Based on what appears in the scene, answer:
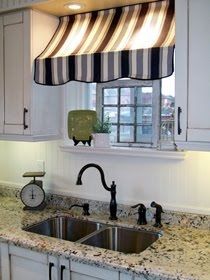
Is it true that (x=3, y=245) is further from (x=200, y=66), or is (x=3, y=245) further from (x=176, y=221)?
(x=200, y=66)

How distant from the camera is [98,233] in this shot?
2.24 m

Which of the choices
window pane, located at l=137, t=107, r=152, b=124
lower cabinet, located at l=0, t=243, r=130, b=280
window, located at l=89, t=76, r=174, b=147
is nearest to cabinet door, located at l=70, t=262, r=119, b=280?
lower cabinet, located at l=0, t=243, r=130, b=280

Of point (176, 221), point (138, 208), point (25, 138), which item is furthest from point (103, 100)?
point (176, 221)

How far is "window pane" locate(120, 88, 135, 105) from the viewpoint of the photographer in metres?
2.66

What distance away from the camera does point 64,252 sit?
1.86 meters

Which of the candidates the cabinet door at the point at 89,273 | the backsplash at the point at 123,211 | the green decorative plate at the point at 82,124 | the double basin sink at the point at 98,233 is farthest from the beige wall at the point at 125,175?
the cabinet door at the point at 89,273

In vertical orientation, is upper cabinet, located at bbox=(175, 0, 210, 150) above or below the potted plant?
above

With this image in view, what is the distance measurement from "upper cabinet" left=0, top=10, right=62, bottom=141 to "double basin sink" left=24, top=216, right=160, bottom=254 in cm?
62

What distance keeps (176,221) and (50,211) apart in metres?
0.94

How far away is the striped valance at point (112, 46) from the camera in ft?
6.70

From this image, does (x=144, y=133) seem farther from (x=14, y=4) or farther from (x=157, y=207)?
(x=14, y=4)

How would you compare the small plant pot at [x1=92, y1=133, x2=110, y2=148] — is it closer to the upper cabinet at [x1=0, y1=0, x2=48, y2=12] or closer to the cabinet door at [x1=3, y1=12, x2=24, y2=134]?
the cabinet door at [x1=3, y1=12, x2=24, y2=134]

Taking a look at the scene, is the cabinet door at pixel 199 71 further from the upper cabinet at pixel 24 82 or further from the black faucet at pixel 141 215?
the upper cabinet at pixel 24 82

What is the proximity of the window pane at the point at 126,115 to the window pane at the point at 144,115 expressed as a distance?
0.19 feet
